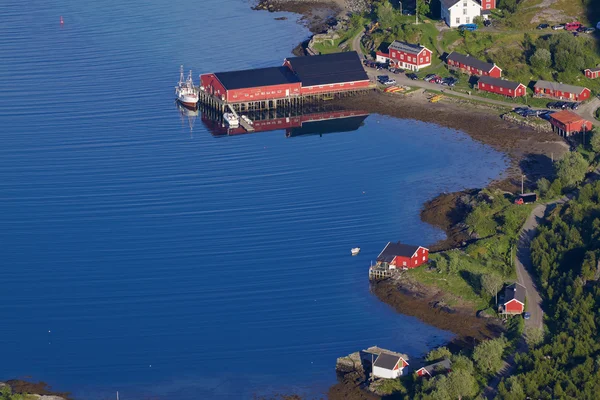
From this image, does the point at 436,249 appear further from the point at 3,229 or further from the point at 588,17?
the point at 588,17

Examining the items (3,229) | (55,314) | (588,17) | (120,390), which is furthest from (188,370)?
(588,17)

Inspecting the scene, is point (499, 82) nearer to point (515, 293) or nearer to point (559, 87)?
point (559, 87)

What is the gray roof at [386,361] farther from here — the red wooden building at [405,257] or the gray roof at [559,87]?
the gray roof at [559,87]

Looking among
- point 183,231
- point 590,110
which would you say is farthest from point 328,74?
point 183,231

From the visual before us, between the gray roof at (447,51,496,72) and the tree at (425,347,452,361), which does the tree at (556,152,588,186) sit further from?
the tree at (425,347,452,361)

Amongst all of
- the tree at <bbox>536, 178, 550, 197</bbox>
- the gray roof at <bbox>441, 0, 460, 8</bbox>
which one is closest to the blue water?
the tree at <bbox>536, 178, 550, 197</bbox>
